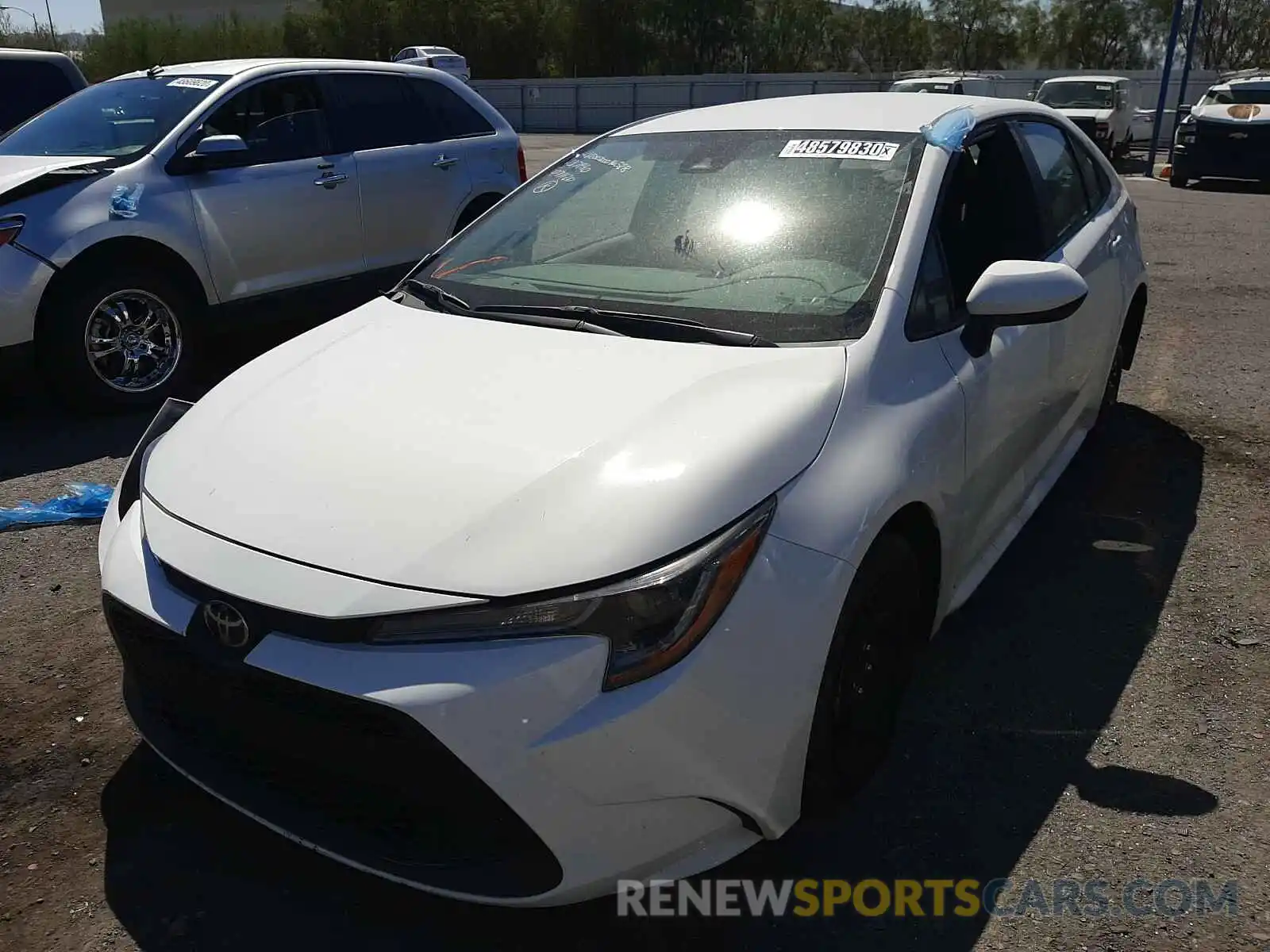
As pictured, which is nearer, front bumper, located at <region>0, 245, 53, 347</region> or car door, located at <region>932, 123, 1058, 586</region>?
car door, located at <region>932, 123, 1058, 586</region>

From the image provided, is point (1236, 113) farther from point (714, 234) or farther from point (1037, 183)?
point (714, 234)

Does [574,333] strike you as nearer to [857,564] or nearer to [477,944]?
[857,564]

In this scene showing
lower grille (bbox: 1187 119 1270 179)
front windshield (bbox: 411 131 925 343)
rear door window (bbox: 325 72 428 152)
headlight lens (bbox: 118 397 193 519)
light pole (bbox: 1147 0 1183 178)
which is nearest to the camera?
headlight lens (bbox: 118 397 193 519)

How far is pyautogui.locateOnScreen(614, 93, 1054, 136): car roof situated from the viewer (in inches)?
131

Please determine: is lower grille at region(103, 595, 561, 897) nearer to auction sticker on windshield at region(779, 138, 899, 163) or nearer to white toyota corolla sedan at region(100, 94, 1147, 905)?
white toyota corolla sedan at region(100, 94, 1147, 905)

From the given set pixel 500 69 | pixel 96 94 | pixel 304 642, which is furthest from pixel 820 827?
pixel 500 69

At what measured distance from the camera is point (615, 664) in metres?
1.91

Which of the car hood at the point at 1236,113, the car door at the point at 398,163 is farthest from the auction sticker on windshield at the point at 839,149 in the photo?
the car hood at the point at 1236,113

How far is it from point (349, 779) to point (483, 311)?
4.96 ft

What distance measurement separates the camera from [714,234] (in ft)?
10.1

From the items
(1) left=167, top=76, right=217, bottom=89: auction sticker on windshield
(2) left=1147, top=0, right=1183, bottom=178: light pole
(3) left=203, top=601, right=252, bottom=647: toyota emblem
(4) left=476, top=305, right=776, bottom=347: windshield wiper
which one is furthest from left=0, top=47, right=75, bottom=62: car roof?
(2) left=1147, top=0, right=1183, bottom=178: light pole

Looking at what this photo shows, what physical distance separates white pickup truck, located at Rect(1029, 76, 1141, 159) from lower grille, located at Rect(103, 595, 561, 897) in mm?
21413

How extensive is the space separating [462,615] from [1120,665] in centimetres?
225

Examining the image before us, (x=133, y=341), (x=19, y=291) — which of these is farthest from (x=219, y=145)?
(x=19, y=291)
